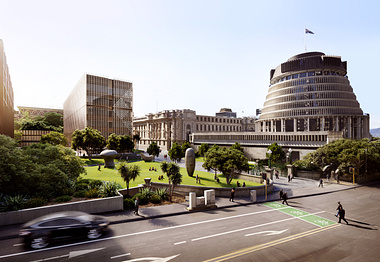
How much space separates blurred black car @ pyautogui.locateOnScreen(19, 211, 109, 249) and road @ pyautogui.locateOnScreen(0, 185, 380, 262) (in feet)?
1.68

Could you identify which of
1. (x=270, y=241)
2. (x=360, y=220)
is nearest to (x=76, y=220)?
(x=270, y=241)

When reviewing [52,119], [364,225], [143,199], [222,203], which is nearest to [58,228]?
[143,199]

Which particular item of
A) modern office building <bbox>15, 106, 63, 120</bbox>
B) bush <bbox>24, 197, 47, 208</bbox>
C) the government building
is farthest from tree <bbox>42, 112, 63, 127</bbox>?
bush <bbox>24, 197, 47, 208</bbox>

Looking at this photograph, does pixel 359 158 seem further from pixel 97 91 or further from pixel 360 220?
pixel 97 91

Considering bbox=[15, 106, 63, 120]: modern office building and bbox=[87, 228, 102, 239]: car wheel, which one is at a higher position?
bbox=[15, 106, 63, 120]: modern office building

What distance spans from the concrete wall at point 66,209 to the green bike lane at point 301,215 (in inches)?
613

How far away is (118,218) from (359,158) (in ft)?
123

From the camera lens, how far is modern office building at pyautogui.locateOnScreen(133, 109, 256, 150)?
10926 cm

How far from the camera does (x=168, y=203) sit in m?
23.0

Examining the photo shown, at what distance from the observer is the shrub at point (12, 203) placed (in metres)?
16.8

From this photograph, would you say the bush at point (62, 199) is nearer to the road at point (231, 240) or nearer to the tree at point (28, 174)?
the tree at point (28, 174)

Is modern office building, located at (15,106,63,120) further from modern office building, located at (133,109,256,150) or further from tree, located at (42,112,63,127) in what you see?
modern office building, located at (133,109,256,150)

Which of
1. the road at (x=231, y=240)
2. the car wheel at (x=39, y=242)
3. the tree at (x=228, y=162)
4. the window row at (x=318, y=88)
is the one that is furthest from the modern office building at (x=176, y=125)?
the car wheel at (x=39, y=242)

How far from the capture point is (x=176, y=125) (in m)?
109
